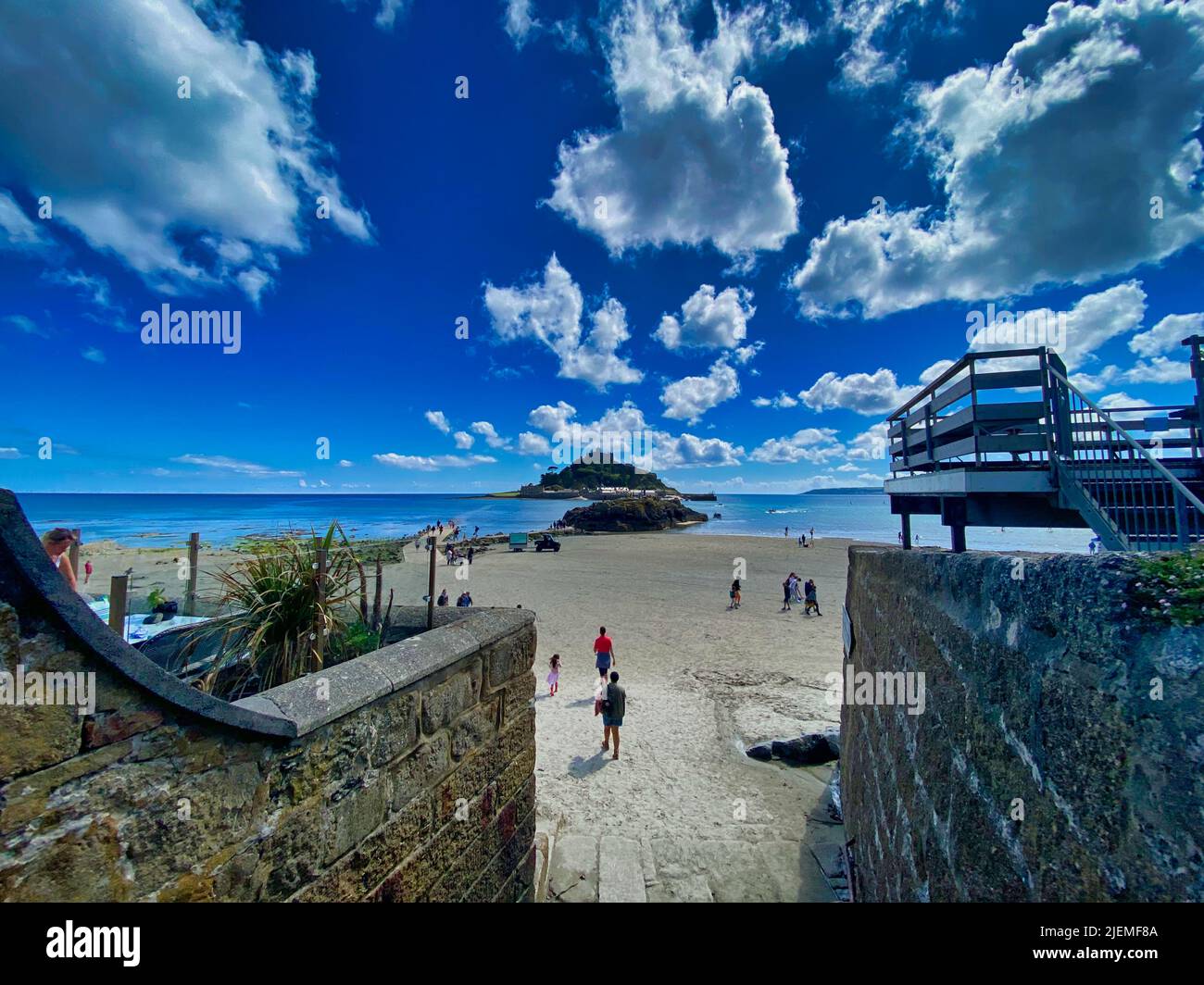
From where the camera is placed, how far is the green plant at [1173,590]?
113 cm

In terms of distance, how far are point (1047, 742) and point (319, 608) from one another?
3.54 m

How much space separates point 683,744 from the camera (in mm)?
8586

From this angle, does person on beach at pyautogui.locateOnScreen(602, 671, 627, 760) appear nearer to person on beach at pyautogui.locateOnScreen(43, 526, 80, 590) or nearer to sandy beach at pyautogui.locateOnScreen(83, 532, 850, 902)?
sandy beach at pyautogui.locateOnScreen(83, 532, 850, 902)

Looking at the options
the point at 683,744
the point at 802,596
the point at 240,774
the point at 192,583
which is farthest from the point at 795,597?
the point at 240,774

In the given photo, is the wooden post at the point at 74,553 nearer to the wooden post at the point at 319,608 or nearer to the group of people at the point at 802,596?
the wooden post at the point at 319,608

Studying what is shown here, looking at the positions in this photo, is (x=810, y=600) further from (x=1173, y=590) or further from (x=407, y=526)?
(x=407, y=526)

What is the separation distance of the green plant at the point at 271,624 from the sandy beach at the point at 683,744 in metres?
1.08

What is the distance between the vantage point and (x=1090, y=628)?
1.37 meters
